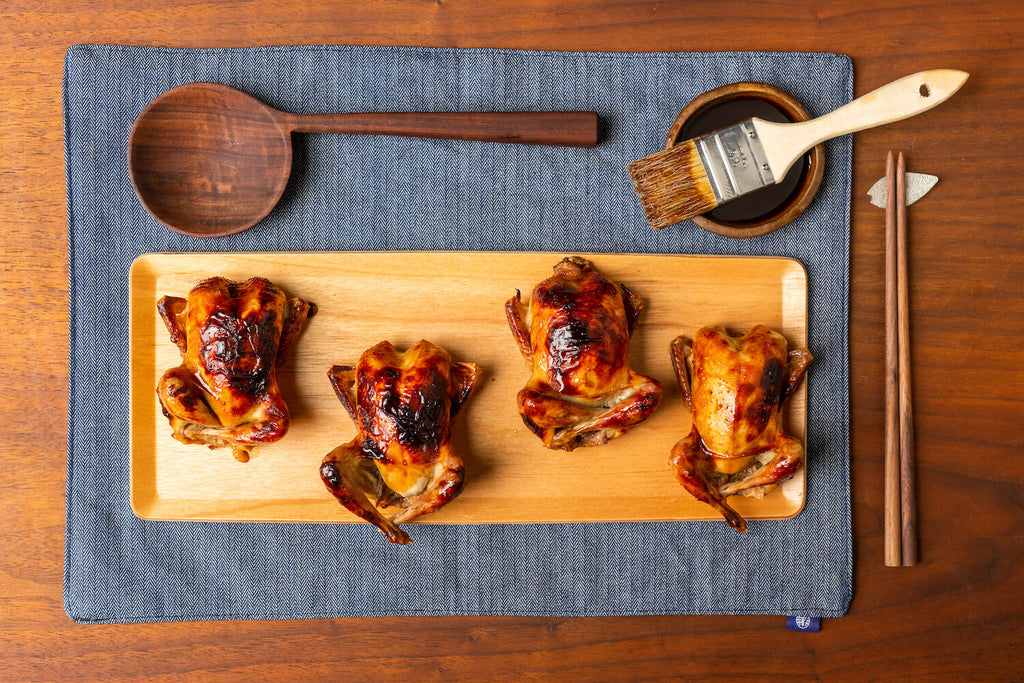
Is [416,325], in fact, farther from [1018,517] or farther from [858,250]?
[1018,517]

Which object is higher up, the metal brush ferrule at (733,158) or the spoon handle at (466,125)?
the spoon handle at (466,125)

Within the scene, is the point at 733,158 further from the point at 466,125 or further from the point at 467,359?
the point at 467,359

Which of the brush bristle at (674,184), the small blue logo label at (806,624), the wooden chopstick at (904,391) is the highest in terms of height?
the brush bristle at (674,184)

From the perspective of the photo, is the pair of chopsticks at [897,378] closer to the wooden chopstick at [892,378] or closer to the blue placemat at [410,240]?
the wooden chopstick at [892,378]

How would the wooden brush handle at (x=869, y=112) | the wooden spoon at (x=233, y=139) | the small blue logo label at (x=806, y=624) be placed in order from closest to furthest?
the wooden brush handle at (x=869, y=112) → the wooden spoon at (x=233, y=139) → the small blue logo label at (x=806, y=624)

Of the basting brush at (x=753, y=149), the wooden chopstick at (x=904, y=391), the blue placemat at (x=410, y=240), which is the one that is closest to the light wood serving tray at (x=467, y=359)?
the blue placemat at (x=410, y=240)

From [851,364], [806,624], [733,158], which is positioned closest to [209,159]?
[733,158]
